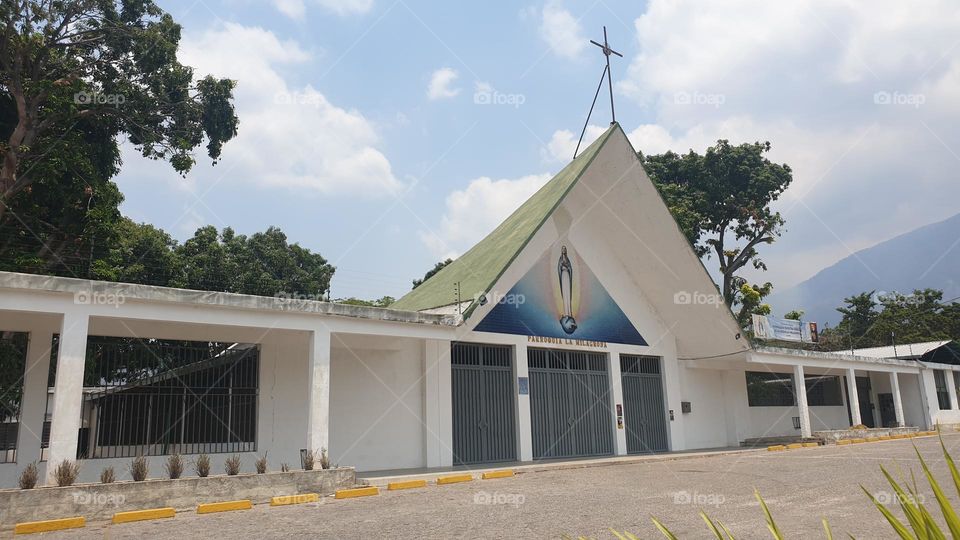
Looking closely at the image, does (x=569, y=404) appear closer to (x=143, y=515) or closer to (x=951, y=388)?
(x=143, y=515)

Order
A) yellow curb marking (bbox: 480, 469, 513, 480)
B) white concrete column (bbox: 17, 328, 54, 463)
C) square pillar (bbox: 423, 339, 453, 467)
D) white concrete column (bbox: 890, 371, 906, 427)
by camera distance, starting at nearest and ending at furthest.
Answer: white concrete column (bbox: 17, 328, 54, 463), yellow curb marking (bbox: 480, 469, 513, 480), square pillar (bbox: 423, 339, 453, 467), white concrete column (bbox: 890, 371, 906, 427)

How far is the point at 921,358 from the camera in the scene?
3156 centimetres

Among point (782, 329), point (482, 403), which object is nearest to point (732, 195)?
point (782, 329)

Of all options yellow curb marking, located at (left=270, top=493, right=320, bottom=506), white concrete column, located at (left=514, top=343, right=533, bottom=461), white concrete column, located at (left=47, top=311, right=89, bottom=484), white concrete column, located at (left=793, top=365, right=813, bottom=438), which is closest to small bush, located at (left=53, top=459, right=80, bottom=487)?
white concrete column, located at (left=47, top=311, right=89, bottom=484)

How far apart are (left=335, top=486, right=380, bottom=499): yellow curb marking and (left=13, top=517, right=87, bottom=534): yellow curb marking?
11.2ft

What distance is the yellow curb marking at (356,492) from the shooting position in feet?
34.1

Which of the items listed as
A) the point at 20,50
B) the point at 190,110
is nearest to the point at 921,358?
the point at 190,110

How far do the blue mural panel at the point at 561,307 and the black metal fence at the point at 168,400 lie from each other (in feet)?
17.7

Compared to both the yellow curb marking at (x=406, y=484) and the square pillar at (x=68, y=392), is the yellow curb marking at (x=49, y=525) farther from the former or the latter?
the yellow curb marking at (x=406, y=484)

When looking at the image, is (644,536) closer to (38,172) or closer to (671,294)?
(671,294)

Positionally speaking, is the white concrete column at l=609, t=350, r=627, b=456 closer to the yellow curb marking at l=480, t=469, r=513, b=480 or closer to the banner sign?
the yellow curb marking at l=480, t=469, r=513, b=480

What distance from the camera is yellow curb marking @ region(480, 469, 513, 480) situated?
12.6m

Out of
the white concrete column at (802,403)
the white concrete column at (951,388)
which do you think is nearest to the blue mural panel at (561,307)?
the white concrete column at (802,403)

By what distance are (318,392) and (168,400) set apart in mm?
3066
